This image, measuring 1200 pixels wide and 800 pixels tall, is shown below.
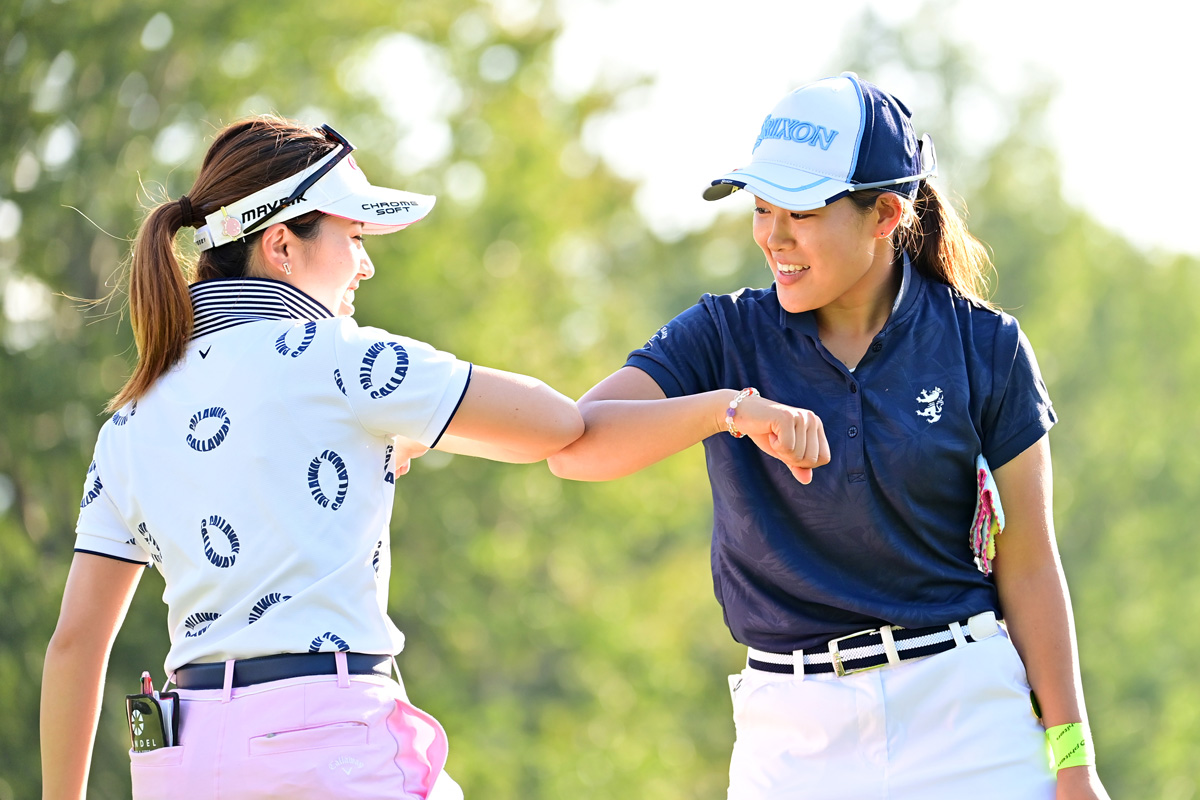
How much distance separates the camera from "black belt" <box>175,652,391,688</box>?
7.85 feet

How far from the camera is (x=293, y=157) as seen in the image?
272 centimetres

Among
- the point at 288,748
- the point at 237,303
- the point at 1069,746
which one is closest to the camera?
the point at 288,748

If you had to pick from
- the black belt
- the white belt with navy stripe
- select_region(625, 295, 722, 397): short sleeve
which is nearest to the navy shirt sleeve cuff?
select_region(625, 295, 722, 397): short sleeve

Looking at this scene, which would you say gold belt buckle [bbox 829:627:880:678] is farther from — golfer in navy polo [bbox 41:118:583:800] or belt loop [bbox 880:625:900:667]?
golfer in navy polo [bbox 41:118:583:800]

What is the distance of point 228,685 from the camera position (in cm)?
240

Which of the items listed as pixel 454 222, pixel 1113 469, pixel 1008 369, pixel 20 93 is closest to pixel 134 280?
pixel 1008 369

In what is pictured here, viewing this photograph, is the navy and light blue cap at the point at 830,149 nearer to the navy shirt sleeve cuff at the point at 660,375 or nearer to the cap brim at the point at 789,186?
the cap brim at the point at 789,186

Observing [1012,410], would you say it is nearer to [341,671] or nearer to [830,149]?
[830,149]

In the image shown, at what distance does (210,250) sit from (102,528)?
0.62 meters

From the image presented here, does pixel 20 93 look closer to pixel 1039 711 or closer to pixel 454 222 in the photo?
pixel 454 222

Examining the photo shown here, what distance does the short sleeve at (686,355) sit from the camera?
2.97 m

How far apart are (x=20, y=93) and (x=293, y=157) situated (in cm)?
957

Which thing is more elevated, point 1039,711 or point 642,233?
point 642,233

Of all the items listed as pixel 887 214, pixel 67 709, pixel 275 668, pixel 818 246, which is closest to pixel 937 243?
pixel 887 214
